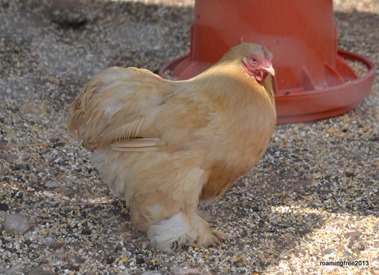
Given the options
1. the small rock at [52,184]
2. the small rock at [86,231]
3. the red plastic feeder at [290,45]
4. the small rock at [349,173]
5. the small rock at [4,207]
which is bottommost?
the small rock at [52,184]

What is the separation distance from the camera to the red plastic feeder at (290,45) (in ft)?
13.9

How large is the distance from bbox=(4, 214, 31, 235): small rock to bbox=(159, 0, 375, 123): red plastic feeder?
1559mm

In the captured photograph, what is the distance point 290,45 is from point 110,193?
1.45 meters

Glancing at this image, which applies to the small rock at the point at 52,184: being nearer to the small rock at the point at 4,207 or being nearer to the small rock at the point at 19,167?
the small rock at the point at 19,167

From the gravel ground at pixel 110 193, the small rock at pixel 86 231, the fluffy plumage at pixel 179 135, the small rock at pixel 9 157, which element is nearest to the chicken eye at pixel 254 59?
the fluffy plumage at pixel 179 135

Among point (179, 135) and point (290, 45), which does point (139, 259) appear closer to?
point (179, 135)

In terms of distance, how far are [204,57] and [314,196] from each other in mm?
1273

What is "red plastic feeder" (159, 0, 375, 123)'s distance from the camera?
167 inches

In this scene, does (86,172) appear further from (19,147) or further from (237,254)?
(237,254)

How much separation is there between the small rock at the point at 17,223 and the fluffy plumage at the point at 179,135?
40 centimetres

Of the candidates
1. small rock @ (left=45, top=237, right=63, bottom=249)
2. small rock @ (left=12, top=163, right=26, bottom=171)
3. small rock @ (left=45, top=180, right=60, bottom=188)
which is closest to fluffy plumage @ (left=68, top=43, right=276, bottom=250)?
small rock @ (left=45, top=237, right=63, bottom=249)

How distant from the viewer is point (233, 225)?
3350 mm

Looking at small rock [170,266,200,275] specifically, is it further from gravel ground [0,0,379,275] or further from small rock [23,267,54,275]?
small rock [23,267,54,275]

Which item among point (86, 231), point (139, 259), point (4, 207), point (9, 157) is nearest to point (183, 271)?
point (139, 259)
